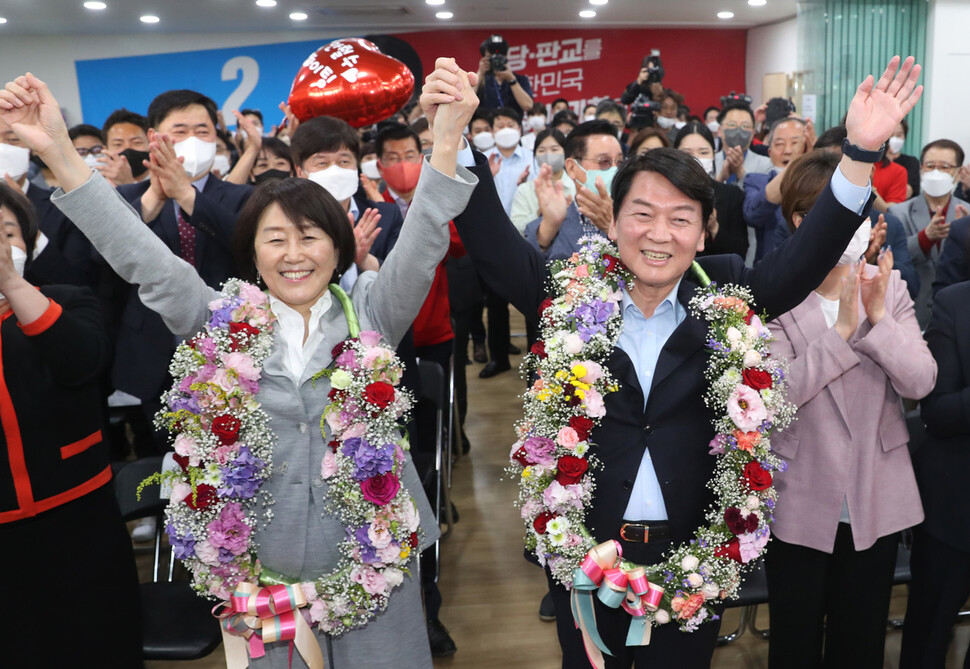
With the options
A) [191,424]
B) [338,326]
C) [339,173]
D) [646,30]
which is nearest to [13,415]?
[191,424]

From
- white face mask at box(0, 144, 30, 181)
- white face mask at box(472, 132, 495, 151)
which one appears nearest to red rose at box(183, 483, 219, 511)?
white face mask at box(0, 144, 30, 181)

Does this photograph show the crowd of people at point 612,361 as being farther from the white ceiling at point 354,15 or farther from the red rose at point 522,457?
the white ceiling at point 354,15

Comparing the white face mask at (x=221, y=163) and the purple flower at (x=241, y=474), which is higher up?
the white face mask at (x=221, y=163)

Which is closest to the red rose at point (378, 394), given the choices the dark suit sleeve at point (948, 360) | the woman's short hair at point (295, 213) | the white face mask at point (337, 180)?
the woman's short hair at point (295, 213)

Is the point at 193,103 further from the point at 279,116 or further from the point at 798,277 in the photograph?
the point at 279,116

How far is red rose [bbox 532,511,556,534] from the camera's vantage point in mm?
1977

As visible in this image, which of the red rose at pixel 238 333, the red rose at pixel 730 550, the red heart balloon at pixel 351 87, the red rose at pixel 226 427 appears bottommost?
the red rose at pixel 730 550

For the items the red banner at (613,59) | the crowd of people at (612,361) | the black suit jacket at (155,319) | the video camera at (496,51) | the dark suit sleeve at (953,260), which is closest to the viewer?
the crowd of people at (612,361)

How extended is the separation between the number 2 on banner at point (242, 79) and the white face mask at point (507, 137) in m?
10.1

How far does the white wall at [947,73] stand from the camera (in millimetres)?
11102

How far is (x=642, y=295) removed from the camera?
2014 millimetres

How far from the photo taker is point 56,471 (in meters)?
2.14

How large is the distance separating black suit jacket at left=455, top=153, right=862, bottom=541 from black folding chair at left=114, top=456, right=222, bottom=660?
1.28 m

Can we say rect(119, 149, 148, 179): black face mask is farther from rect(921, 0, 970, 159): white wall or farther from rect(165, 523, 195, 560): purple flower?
rect(921, 0, 970, 159): white wall
